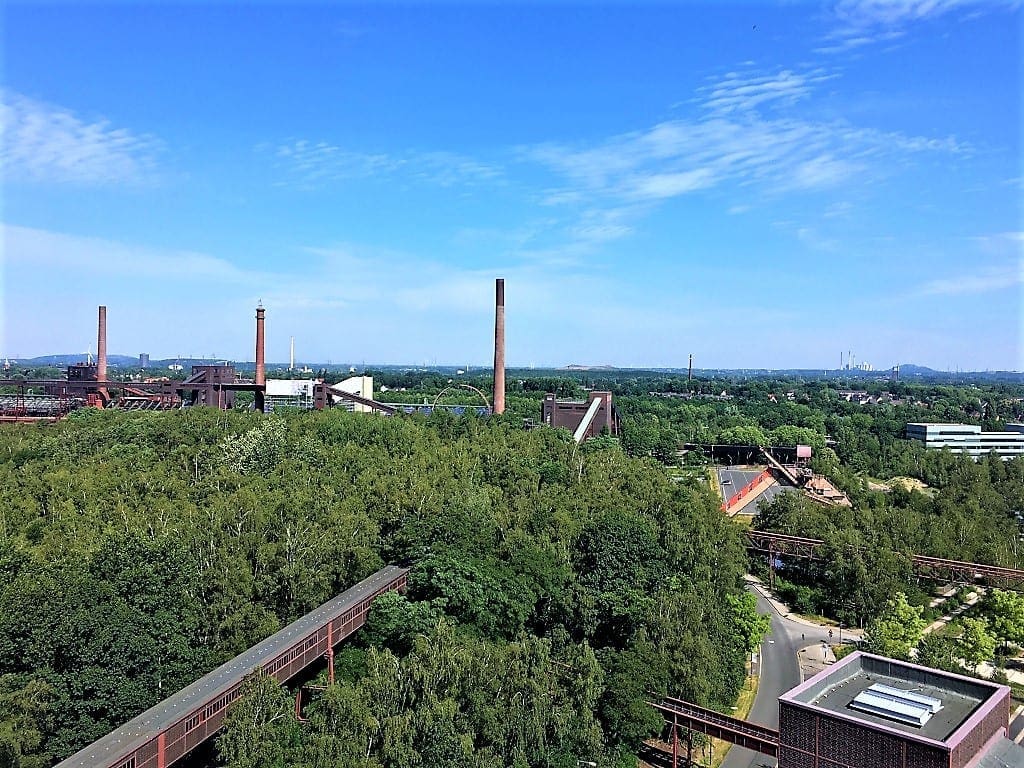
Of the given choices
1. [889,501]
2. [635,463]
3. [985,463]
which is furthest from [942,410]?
[635,463]

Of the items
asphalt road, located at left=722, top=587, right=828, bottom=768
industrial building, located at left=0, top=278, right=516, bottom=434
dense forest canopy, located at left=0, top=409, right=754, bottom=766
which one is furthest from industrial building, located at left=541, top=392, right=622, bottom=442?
asphalt road, located at left=722, top=587, right=828, bottom=768

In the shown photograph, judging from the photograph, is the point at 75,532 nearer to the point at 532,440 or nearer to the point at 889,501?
the point at 532,440

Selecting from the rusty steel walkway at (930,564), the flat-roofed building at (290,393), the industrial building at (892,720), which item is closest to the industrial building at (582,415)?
the rusty steel walkway at (930,564)

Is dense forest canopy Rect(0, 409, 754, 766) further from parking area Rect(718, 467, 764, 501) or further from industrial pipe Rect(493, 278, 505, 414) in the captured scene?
parking area Rect(718, 467, 764, 501)

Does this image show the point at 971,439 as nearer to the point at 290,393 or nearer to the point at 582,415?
the point at 582,415

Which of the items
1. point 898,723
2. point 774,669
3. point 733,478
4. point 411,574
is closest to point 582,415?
point 733,478

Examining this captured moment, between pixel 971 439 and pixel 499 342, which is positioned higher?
pixel 499 342
